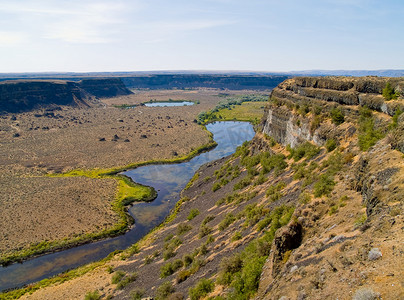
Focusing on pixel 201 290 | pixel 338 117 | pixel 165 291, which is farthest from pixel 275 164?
pixel 201 290

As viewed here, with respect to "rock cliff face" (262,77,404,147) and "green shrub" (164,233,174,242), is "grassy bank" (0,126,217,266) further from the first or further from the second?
"rock cliff face" (262,77,404,147)

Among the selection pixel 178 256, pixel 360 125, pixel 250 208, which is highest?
pixel 360 125

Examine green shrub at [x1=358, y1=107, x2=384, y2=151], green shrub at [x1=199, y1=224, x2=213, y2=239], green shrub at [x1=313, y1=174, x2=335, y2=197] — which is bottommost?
green shrub at [x1=199, y1=224, x2=213, y2=239]

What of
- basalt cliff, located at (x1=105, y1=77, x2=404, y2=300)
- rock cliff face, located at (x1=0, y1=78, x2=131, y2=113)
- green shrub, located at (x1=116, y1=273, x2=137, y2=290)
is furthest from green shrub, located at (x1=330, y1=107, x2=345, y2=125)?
rock cliff face, located at (x1=0, y1=78, x2=131, y2=113)

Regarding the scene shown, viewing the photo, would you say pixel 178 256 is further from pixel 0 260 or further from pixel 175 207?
pixel 0 260

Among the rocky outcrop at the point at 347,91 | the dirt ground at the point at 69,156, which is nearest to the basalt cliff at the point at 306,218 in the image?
the rocky outcrop at the point at 347,91

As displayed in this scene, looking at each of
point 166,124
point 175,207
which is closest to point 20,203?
point 175,207

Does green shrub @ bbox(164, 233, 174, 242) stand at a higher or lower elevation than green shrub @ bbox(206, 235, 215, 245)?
lower
